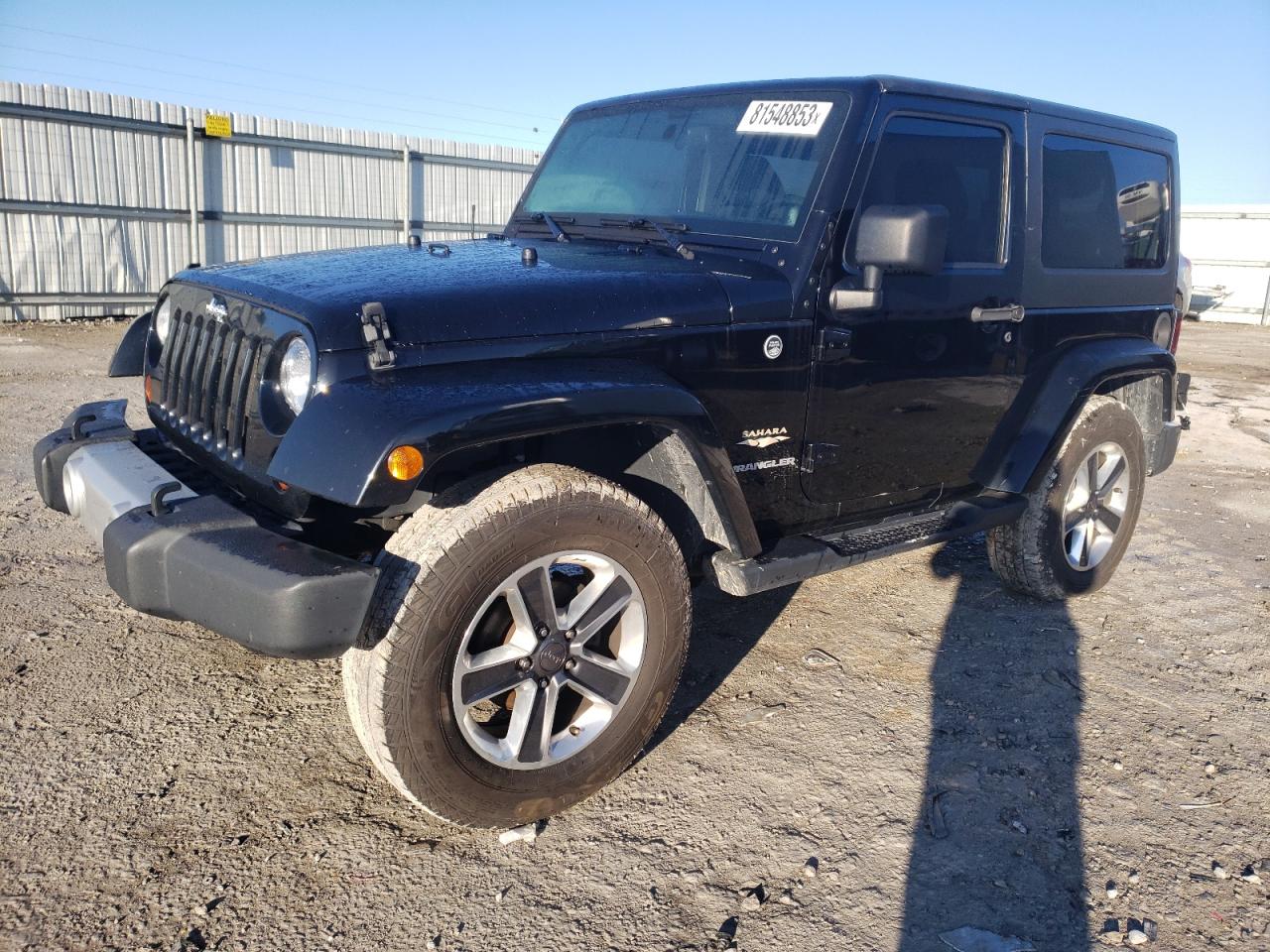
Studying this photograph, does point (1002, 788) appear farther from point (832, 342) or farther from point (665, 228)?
point (665, 228)

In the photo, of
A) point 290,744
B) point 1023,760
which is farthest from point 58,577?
point 1023,760

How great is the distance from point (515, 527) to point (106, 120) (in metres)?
13.7

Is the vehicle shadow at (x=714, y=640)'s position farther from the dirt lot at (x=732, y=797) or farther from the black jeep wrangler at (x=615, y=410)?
the black jeep wrangler at (x=615, y=410)

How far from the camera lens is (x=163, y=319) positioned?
361 cm

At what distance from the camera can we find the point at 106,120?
13.4m

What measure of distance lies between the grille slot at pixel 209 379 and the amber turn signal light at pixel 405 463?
0.70m

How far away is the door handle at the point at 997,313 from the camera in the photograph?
147 inches

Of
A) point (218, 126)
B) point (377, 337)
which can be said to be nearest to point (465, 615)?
point (377, 337)

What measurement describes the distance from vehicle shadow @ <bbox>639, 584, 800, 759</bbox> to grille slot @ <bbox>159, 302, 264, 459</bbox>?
1.57 metres

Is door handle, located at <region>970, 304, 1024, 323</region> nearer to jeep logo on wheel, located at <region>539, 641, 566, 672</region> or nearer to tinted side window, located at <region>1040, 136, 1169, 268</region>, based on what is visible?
tinted side window, located at <region>1040, 136, 1169, 268</region>

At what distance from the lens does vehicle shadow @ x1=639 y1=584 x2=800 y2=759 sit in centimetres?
350

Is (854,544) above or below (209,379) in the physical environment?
below

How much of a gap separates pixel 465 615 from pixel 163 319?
1.92m

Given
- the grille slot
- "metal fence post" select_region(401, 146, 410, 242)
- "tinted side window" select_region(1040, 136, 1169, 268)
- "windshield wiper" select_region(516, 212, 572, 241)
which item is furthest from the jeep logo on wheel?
"metal fence post" select_region(401, 146, 410, 242)
